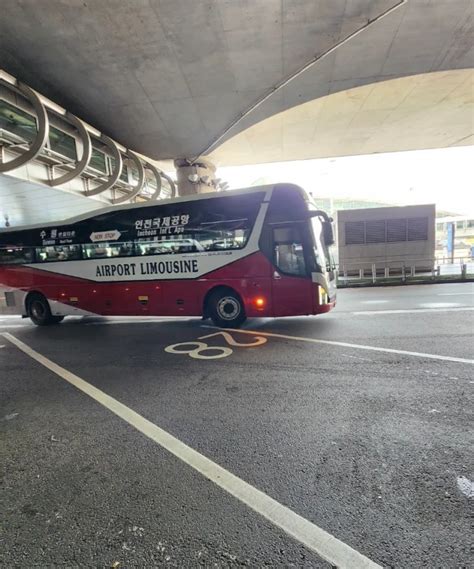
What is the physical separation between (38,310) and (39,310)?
4 centimetres

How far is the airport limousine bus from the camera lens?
740cm

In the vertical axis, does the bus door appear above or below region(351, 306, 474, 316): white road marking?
above

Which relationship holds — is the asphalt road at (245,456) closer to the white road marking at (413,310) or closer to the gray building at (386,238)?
the white road marking at (413,310)

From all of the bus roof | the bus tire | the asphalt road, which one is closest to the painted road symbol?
the asphalt road

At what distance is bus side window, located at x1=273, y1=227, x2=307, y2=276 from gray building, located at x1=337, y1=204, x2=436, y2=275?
11340 millimetres

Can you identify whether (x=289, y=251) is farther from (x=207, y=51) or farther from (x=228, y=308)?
(x=207, y=51)

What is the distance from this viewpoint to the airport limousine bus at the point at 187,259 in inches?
291

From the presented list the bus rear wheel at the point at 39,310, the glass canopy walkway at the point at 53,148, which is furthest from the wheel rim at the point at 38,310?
the glass canopy walkway at the point at 53,148

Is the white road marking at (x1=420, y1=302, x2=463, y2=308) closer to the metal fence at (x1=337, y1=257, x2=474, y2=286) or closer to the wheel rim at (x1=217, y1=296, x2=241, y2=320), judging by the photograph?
the wheel rim at (x1=217, y1=296, x2=241, y2=320)

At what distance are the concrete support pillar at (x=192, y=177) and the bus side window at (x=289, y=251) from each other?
36.7ft

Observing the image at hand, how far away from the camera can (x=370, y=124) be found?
59.3ft

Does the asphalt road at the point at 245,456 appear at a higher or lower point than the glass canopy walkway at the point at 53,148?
lower

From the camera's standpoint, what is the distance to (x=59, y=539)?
78.2 inches

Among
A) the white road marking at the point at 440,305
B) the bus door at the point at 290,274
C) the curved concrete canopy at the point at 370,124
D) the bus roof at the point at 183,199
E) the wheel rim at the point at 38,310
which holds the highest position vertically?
the curved concrete canopy at the point at 370,124
